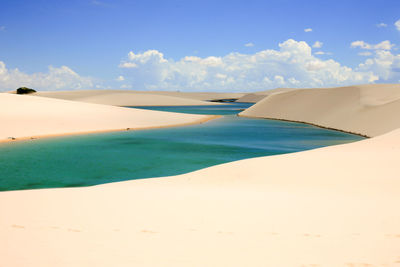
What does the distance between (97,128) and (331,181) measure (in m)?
22.8

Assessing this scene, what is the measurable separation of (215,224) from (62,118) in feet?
86.9

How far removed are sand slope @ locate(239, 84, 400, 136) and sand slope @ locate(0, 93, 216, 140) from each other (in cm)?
1481

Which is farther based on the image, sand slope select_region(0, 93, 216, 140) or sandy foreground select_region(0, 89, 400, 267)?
sand slope select_region(0, 93, 216, 140)

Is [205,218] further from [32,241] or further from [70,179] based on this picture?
[70,179]

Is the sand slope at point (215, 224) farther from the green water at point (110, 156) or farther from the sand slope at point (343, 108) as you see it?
the sand slope at point (343, 108)

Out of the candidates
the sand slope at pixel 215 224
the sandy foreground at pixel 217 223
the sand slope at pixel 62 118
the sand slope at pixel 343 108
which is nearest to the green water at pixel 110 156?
the sand slope at pixel 62 118

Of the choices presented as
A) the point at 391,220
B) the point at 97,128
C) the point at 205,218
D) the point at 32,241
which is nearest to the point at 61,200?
the point at 32,241

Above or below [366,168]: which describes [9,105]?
above

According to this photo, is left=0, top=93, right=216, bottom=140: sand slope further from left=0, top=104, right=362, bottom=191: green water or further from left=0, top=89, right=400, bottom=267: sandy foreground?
left=0, top=89, right=400, bottom=267: sandy foreground

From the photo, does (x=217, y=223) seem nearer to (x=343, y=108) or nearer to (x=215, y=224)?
(x=215, y=224)

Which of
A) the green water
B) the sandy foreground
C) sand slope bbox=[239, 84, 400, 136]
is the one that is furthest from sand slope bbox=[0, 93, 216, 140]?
the sandy foreground

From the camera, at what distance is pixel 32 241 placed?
4301 mm

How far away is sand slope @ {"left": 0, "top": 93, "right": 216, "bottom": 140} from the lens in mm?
24400

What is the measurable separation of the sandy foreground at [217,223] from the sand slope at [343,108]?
2089 centimetres
